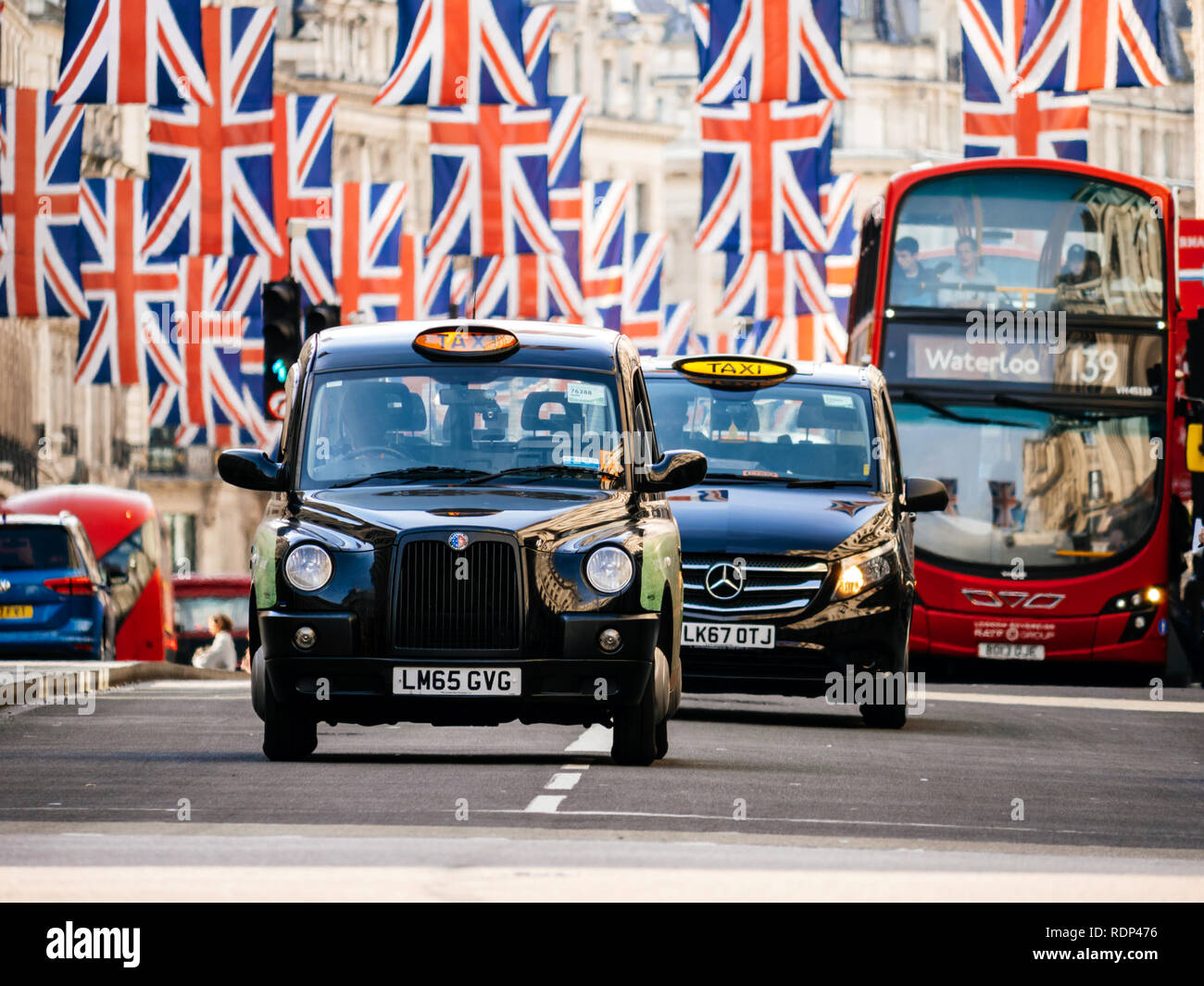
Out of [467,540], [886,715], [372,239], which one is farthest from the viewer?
[372,239]

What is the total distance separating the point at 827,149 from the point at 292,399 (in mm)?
24978

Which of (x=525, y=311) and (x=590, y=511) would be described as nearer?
(x=590, y=511)

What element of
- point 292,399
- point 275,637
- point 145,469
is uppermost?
point 292,399

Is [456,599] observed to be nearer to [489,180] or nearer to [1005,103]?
[1005,103]

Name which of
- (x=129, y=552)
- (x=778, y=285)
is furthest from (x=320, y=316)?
(x=778, y=285)

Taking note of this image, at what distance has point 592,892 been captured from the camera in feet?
28.6

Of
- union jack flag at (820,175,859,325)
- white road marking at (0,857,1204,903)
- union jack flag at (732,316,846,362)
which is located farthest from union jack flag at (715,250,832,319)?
white road marking at (0,857,1204,903)

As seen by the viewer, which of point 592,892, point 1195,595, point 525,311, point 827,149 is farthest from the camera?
point 525,311

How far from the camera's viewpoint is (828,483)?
718 inches

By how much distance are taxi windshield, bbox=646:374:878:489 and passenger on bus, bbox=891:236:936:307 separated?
5.51 meters

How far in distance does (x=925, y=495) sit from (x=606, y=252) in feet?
114

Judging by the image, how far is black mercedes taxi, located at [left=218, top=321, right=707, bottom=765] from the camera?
12695 millimetres
